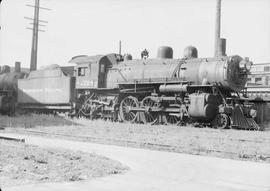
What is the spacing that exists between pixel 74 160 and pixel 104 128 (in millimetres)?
8196

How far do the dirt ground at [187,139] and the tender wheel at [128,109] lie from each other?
237 centimetres

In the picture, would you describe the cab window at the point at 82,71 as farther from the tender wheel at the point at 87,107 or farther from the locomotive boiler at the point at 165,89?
the tender wheel at the point at 87,107

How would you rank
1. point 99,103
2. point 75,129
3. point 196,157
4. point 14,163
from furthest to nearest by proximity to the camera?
point 99,103, point 75,129, point 196,157, point 14,163

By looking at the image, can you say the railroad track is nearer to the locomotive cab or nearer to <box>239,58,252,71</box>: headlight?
the locomotive cab

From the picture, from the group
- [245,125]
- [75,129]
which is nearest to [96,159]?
[75,129]

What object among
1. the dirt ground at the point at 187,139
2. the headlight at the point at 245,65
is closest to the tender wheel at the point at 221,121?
the dirt ground at the point at 187,139

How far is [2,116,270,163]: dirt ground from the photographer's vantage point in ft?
36.6

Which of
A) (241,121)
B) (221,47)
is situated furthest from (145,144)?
(221,47)

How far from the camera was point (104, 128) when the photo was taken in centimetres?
1766

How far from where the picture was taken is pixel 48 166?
852 centimetres

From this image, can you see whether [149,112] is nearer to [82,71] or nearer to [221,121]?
[221,121]

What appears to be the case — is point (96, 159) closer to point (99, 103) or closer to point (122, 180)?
point (122, 180)

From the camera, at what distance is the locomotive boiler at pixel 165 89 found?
18031 mm

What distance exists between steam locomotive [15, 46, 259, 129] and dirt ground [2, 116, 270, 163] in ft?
6.35
